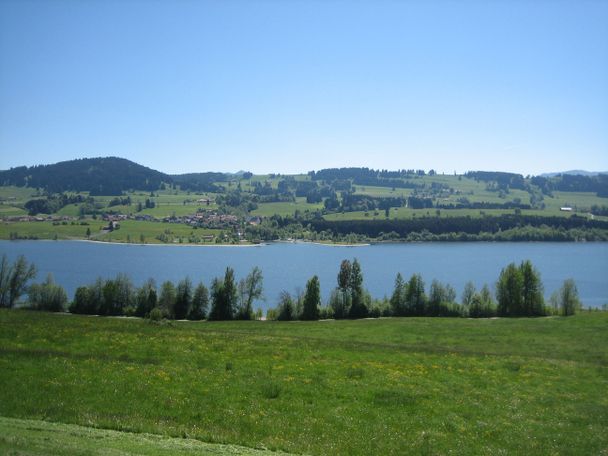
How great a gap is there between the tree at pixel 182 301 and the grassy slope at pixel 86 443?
202ft

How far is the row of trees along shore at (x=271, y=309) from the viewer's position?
75.1 meters

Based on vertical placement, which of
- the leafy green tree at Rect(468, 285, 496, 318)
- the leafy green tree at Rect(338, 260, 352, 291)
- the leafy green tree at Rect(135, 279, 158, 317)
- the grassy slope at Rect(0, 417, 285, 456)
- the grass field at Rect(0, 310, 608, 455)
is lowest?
the leafy green tree at Rect(468, 285, 496, 318)

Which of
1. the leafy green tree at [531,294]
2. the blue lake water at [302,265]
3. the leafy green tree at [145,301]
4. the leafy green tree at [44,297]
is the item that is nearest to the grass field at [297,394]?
the leafy green tree at [145,301]

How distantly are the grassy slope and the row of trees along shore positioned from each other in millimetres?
57881

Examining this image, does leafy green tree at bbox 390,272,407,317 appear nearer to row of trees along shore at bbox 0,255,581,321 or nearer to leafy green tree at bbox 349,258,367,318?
row of trees along shore at bbox 0,255,581,321

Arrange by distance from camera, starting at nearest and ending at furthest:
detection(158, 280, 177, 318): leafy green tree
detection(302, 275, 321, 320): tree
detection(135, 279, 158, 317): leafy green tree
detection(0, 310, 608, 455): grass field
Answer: detection(0, 310, 608, 455): grass field
detection(135, 279, 158, 317): leafy green tree
detection(158, 280, 177, 318): leafy green tree
detection(302, 275, 321, 320): tree

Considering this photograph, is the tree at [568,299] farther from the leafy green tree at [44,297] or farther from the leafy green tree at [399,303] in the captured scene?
the leafy green tree at [44,297]

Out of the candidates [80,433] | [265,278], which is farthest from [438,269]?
[80,433]

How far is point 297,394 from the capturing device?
20438mm

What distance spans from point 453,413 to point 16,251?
7266 inches

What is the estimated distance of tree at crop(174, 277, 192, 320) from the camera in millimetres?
75625

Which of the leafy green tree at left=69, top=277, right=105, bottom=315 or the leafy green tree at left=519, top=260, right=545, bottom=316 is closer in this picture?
the leafy green tree at left=69, top=277, right=105, bottom=315

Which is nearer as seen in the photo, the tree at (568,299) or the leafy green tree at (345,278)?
the tree at (568,299)

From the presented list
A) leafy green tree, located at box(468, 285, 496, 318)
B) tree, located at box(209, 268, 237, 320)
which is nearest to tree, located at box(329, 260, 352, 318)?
tree, located at box(209, 268, 237, 320)
